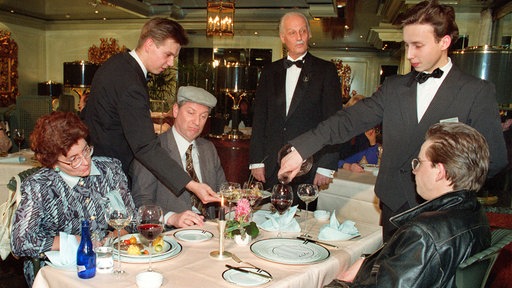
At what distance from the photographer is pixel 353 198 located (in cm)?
377

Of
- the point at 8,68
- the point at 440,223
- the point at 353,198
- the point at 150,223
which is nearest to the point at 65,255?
the point at 150,223

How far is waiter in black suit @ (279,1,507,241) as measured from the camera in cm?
197

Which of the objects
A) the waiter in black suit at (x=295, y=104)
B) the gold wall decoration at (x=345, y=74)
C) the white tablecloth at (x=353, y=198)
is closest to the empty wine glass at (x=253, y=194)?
the waiter in black suit at (x=295, y=104)

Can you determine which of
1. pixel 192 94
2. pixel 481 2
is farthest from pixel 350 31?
pixel 192 94

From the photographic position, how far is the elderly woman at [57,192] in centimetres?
187

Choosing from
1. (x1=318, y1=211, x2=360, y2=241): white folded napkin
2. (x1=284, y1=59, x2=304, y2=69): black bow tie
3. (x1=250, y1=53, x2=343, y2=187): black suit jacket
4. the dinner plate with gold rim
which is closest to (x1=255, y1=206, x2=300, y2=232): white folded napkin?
(x1=318, y1=211, x2=360, y2=241): white folded napkin

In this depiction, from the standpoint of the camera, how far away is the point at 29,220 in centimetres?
188

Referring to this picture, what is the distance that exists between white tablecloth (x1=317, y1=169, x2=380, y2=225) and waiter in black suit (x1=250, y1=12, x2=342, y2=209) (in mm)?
553

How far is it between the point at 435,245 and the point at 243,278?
64 cm

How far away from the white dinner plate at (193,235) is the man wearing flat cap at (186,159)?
18.6 inches

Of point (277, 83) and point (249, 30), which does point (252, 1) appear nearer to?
point (249, 30)

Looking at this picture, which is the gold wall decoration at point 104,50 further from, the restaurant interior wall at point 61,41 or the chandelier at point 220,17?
the chandelier at point 220,17

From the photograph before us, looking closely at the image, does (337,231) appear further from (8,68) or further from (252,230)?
(8,68)

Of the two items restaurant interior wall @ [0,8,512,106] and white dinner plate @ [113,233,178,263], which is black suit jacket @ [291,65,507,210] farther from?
restaurant interior wall @ [0,8,512,106]
